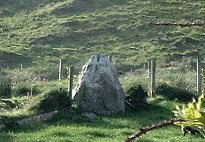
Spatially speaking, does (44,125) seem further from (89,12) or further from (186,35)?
(89,12)

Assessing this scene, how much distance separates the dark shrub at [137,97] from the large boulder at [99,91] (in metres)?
0.45

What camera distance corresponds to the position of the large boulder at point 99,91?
60.4 ft

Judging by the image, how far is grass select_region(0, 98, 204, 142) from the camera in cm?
1372

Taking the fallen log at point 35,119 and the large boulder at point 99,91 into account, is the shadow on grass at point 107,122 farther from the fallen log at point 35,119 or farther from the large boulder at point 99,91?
the large boulder at point 99,91

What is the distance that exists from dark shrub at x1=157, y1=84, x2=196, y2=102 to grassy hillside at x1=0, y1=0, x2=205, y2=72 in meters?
17.0

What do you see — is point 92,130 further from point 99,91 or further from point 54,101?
point 99,91

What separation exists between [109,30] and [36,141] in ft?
123

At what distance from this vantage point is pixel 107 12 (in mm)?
55500

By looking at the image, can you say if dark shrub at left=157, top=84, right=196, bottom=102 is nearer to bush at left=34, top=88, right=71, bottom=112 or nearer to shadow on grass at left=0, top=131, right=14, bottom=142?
bush at left=34, top=88, right=71, bottom=112

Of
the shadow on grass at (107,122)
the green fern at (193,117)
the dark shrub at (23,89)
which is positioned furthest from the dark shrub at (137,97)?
the green fern at (193,117)

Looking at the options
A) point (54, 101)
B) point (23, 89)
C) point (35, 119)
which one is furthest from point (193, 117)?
point (23, 89)

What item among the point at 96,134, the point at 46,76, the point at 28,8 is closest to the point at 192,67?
the point at 46,76

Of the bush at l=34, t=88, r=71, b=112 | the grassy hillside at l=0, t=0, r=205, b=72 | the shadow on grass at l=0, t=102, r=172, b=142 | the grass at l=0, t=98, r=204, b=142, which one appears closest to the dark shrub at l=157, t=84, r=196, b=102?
the shadow on grass at l=0, t=102, r=172, b=142

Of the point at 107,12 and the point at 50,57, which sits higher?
the point at 107,12
